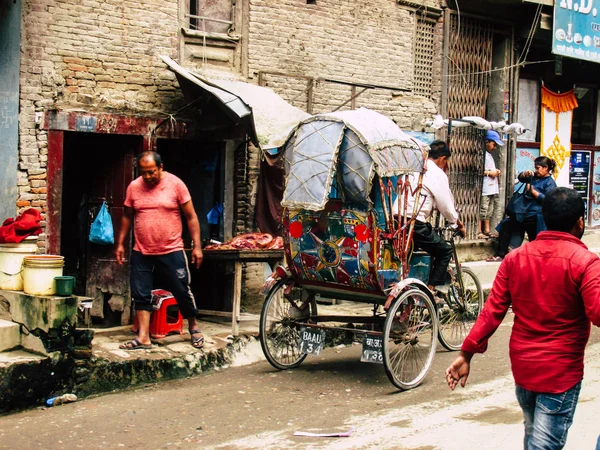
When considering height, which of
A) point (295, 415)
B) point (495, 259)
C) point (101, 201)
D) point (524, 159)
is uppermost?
point (524, 159)

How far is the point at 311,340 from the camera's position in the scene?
8.27 metres

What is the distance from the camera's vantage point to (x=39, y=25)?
9.42 m

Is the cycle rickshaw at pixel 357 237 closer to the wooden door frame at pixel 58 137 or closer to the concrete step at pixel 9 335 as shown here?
→ the concrete step at pixel 9 335

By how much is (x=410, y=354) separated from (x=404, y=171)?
172 centimetres

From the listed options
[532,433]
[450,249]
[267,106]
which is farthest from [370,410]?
[267,106]

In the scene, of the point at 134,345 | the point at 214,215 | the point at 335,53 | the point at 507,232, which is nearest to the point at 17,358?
the point at 134,345

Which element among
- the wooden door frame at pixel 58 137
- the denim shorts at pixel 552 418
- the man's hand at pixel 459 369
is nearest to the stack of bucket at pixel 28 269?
the wooden door frame at pixel 58 137

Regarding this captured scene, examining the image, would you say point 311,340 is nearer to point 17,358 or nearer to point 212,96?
point 17,358

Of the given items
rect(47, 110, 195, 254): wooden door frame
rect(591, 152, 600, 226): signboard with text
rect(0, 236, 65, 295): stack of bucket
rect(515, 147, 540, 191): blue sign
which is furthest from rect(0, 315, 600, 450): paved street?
Result: rect(591, 152, 600, 226): signboard with text

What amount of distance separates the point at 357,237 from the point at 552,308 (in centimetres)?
363

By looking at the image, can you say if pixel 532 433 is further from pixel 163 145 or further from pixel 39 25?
pixel 163 145

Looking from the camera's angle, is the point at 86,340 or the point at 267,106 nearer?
the point at 86,340

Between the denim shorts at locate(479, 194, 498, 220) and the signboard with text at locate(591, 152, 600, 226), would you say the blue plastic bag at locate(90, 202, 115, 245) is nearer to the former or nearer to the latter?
the denim shorts at locate(479, 194, 498, 220)

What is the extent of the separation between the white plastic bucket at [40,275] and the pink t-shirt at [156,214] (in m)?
0.97
